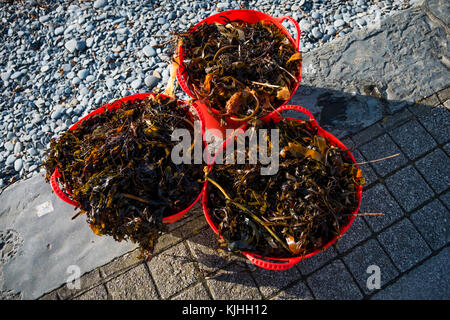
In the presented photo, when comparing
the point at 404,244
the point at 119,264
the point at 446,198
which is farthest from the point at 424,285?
the point at 119,264

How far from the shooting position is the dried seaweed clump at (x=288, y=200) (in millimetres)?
2062

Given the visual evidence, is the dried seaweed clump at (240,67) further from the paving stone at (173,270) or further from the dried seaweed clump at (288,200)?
the paving stone at (173,270)

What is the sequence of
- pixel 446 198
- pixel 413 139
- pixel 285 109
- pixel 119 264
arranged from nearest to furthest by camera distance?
pixel 285 109
pixel 119 264
pixel 446 198
pixel 413 139

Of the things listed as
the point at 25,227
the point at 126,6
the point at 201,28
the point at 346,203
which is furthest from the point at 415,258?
the point at 126,6

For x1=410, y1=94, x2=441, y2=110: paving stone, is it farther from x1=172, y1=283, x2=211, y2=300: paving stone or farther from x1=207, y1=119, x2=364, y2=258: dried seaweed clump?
x1=172, y1=283, x2=211, y2=300: paving stone

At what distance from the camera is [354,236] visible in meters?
2.62

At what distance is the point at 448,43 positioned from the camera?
10.8ft

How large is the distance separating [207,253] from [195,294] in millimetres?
310

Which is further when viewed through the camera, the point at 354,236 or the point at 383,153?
the point at 383,153

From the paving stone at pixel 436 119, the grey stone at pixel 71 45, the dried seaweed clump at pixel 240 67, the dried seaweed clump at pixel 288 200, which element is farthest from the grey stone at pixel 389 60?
the grey stone at pixel 71 45

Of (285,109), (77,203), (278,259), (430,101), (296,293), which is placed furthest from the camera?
(430,101)

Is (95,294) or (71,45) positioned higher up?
(71,45)

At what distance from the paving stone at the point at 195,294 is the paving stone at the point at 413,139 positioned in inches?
80.8

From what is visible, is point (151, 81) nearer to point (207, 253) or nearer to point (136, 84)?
point (136, 84)
